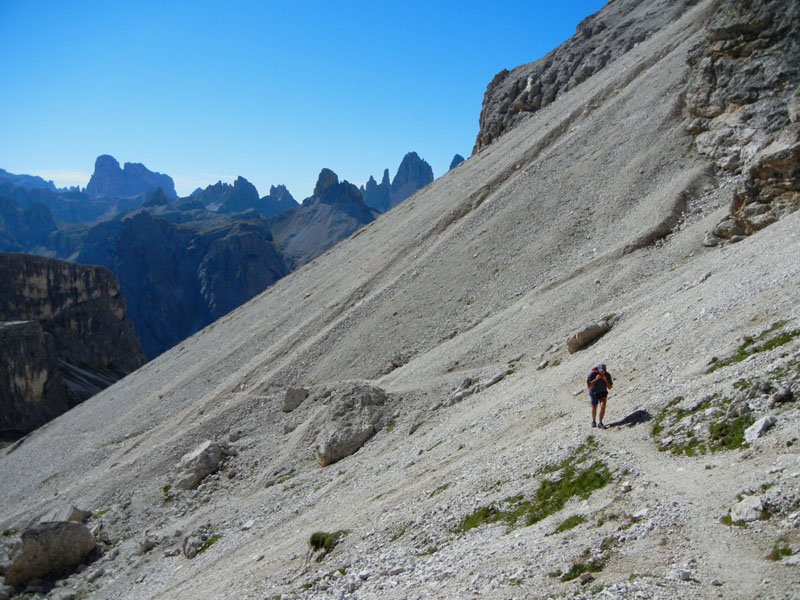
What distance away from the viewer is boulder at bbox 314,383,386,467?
27.9m

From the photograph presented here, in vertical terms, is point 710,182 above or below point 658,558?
above

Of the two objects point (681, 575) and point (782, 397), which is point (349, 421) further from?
point (681, 575)

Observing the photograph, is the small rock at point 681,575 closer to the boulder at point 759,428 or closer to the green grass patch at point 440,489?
the boulder at point 759,428

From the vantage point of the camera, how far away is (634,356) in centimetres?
2125

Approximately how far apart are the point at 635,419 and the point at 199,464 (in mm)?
23446

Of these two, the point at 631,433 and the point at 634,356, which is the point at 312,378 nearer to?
the point at 634,356

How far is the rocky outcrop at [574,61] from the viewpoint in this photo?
253 ft

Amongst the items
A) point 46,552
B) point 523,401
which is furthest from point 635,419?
point 46,552

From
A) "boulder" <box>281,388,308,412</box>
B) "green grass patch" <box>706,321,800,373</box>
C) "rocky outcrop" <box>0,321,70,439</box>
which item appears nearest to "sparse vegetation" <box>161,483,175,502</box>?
"boulder" <box>281,388,308,412</box>

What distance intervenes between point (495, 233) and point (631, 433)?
31.0m

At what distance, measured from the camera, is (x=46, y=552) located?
28.2 metres

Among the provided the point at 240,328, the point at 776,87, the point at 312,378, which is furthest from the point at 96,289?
the point at 776,87

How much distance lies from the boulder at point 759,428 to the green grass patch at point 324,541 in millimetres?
11341

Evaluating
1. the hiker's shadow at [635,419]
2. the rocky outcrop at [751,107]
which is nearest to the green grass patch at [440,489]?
the hiker's shadow at [635,419]
